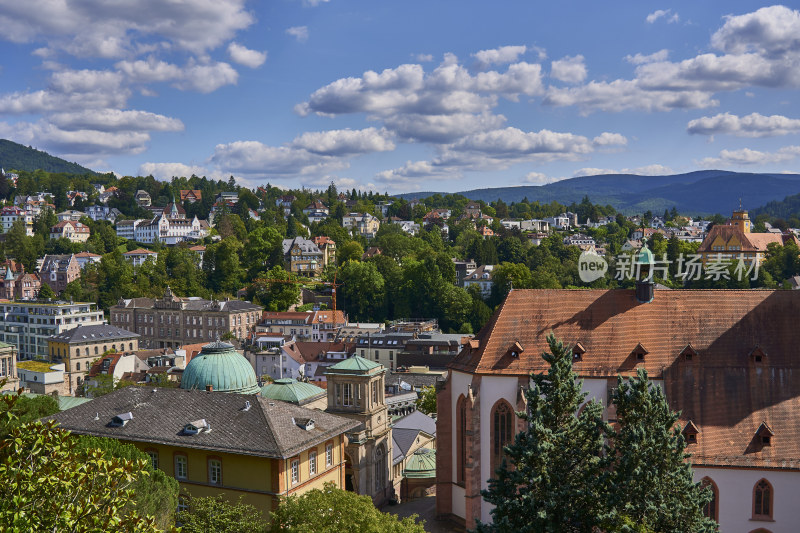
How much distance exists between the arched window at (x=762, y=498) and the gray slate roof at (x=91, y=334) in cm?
10031

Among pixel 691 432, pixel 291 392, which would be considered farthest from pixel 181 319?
pixel 691 432

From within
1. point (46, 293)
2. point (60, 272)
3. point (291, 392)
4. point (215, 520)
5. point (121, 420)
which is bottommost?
point (215, 520)

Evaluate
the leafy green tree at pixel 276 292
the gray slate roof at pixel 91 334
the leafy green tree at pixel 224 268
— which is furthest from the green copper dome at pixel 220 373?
the leafy green tree at pixel 224 268

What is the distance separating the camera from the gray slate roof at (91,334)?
373ft

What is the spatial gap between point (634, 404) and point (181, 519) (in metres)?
18.4

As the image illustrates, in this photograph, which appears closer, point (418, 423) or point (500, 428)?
point (500, 428)

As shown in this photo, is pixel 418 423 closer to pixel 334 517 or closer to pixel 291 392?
pixel 291 392

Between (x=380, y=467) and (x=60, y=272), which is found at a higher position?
(x=60, y=272)

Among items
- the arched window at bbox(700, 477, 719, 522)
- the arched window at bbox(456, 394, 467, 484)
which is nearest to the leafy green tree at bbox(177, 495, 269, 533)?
the arched window at bbox(456, 394, 467, 484)

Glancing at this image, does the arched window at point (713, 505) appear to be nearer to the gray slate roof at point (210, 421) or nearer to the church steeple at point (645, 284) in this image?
the church steeple at point (645, 284)

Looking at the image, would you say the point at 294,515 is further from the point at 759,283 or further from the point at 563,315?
the point at 759,283

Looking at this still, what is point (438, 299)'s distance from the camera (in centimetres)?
13200

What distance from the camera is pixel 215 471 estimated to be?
1437 inches

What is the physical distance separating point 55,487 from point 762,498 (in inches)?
1195
